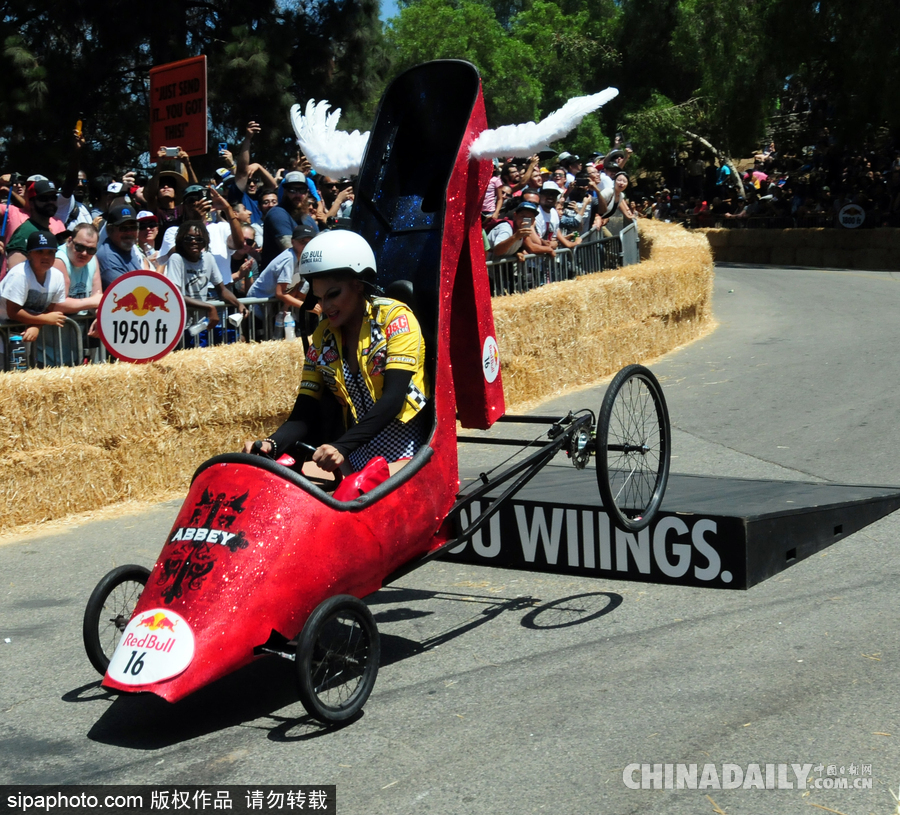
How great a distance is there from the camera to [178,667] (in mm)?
3963

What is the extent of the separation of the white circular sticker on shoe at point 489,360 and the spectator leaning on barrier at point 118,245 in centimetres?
381

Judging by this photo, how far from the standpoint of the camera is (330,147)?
6094mm

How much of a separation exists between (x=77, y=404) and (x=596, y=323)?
643 cm

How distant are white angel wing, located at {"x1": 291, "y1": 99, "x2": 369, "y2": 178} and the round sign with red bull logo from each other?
219 centimetres

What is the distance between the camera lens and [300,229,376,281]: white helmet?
4.86 metres

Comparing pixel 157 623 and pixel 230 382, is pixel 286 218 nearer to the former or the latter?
pixel 230 382

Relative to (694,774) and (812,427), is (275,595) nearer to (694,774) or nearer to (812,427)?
(694,774)

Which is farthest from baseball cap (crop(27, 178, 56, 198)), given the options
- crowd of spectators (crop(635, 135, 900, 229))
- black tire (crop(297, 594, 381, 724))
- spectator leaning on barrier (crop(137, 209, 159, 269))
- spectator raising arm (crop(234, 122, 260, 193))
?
crowd of spectators (crop(635, 135, 900, 229))

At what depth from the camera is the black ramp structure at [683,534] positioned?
5.53m

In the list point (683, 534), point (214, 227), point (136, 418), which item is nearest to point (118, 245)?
point (136, 418)

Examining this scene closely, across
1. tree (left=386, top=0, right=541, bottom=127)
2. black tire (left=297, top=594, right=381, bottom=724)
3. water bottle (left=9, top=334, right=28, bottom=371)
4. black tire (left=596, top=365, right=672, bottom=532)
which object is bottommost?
black tire (left=297, top=594, right=381, bottom=724)

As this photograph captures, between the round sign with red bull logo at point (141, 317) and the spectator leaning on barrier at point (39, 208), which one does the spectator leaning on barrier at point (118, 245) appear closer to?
the spectator leaning on barrier at point (39, 208)

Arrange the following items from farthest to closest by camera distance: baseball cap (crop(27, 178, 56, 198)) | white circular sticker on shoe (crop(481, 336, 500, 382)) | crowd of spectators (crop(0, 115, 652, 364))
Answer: baseball cap (crop(27, 178, 56, 198)) → crowd of spectators (crop(0, 115, 652, 364)) → white circular sticker on shoe (crop(481, 336, 500, 382))

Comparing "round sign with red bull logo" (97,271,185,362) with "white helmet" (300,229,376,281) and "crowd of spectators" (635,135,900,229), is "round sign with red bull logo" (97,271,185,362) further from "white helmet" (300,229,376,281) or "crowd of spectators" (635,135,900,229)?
"crowd of spectators" (635,135,900,229)
